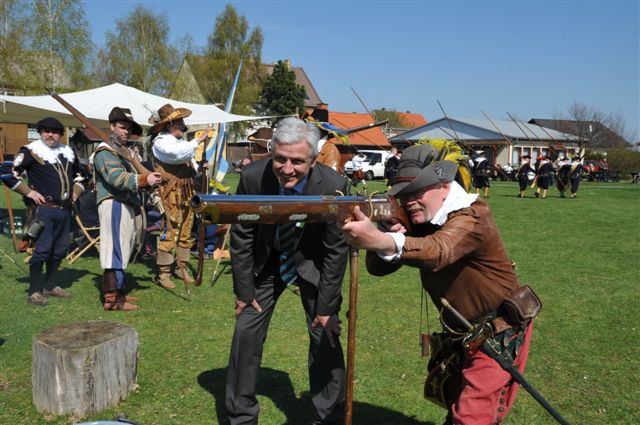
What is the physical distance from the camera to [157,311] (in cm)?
668

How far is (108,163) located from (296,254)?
3659mm

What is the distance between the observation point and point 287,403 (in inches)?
172

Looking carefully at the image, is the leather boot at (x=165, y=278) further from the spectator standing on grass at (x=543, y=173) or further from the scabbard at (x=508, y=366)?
the spectator standing on grass at (x=543, y=173)

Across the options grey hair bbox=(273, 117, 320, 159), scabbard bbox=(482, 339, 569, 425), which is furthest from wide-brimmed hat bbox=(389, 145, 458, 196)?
scabbard bbox=(482, 339, 569, 425)

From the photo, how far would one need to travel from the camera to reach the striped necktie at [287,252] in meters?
3.46

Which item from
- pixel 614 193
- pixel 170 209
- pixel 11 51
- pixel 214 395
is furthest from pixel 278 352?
pixel 614 193

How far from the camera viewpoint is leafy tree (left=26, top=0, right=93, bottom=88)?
2548 centimetres

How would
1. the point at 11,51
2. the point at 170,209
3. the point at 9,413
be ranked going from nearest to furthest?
the point at 9,413, the point at 170,209, the point at 11,51

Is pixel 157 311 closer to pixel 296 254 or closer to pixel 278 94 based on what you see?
pixel 296 254

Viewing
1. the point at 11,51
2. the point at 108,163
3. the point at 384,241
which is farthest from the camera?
the point at 11,51

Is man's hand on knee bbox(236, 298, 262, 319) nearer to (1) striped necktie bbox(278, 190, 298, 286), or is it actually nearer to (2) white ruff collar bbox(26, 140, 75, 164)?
(1) striped necktie bbox(278, 190, 298, 286)

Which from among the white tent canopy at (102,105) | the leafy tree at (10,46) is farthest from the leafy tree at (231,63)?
the white tent canopy at (102,105)

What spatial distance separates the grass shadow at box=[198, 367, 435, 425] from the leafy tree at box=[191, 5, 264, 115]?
41.8 m

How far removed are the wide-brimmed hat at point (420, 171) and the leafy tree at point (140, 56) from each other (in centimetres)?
4279
